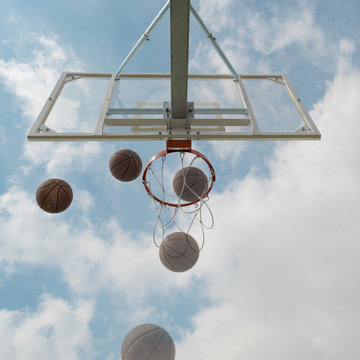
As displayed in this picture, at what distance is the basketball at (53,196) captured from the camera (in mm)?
5152

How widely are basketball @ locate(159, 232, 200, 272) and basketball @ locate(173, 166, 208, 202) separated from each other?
743mm

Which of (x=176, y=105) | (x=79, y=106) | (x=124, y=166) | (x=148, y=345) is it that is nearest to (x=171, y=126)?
(x=176, y=105)

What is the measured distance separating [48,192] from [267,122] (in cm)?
370

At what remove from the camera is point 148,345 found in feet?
13.1

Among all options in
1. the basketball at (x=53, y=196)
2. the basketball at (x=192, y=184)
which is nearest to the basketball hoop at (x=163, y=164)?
the basketball at (x=192, y=184)

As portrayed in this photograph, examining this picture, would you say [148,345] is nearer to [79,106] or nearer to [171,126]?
[171,126]

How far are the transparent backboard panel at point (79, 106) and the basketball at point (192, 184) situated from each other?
1.64m

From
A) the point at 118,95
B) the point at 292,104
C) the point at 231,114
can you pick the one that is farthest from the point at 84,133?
the point at 292,104

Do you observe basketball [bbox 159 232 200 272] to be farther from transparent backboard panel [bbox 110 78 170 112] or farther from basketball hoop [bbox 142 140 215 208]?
transparent backboard panel [bbox 110 78 170 112]

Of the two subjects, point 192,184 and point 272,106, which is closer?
point 272,106

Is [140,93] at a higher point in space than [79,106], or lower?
higher

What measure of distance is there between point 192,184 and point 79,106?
7.07ft

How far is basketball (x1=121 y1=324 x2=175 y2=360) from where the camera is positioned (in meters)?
3.95

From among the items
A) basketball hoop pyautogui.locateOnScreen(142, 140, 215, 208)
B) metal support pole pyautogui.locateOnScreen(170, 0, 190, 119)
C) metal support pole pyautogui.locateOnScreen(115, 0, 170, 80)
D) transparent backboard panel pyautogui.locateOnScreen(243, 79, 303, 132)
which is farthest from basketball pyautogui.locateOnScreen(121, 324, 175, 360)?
metal support pole pyautogui.locateOnScreen(115, 0, 170, 80)
